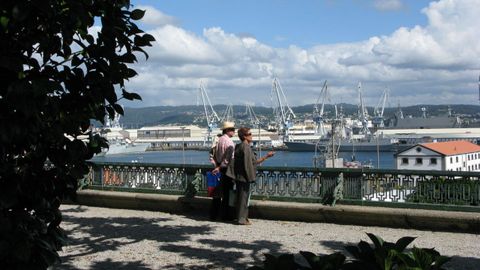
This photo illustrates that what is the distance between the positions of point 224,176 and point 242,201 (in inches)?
24.6

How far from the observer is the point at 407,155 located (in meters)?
23.4

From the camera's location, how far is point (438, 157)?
20.5 meters

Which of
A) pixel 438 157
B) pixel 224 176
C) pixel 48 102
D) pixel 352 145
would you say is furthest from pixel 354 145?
pixel 48 102

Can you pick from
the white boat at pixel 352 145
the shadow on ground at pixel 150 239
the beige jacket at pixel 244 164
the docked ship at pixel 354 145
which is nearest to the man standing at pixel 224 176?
the beige jacket at pixel 244 164

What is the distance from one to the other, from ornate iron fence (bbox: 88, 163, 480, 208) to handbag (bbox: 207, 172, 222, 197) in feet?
1.45

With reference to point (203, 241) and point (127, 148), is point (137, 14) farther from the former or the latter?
point (127, 148)

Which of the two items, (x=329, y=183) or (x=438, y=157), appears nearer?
(x=329, y=183)

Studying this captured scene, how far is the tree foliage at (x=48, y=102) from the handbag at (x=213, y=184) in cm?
624

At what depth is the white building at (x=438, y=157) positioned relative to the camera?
68.3 feet

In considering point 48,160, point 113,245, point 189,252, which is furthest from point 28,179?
point 113,245

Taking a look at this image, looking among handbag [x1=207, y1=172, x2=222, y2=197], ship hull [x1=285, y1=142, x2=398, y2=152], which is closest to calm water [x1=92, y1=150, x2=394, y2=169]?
ship hull [x1=285, y1=142, x2=398, y2=152]

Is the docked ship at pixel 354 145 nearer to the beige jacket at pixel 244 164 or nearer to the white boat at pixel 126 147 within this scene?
the white boat at pixel 126 147

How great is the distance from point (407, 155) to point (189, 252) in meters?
17.5

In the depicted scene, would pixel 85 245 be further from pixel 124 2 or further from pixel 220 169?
pixel 124 2
